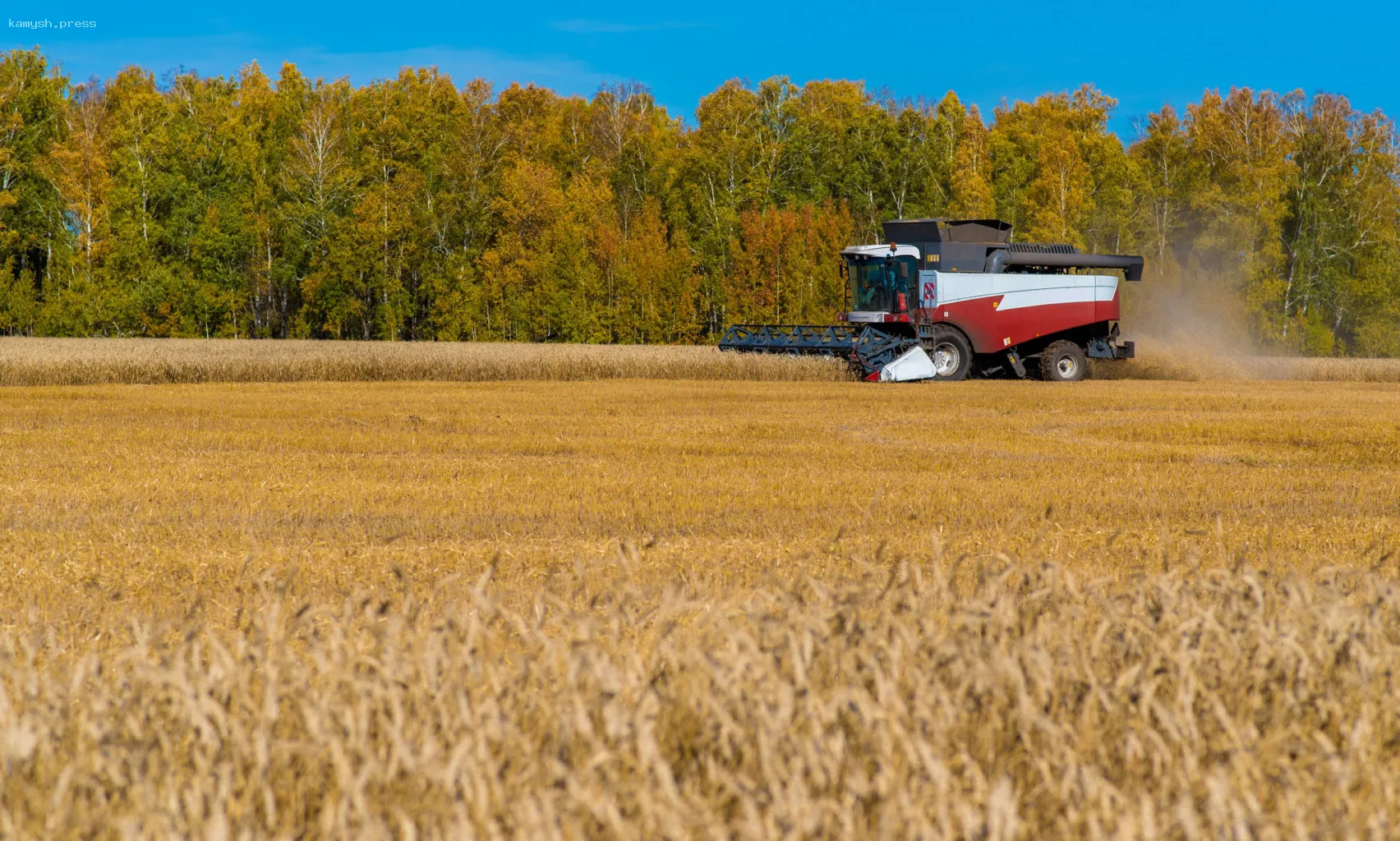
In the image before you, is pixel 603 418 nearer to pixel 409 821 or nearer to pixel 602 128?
pixel 409 821

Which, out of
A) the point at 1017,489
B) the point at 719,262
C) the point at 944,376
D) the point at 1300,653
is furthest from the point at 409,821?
the point at 719,262

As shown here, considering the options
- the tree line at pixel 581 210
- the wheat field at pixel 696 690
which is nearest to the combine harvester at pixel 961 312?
the wheat field at pixel 696 690

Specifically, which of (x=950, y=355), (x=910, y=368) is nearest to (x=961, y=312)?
(x=950, y=355)

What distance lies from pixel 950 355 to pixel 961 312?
0.85 meters

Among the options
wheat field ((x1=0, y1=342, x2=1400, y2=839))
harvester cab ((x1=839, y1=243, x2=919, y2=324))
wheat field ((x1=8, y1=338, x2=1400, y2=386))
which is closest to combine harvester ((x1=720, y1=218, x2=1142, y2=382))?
harvester cab ((x1=839, y1=243, x2=919, y2=324))

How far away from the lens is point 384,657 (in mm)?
3357

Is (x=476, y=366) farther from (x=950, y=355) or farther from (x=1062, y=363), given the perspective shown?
(x=1062, y=363)

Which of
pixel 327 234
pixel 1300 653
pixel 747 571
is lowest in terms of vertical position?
pixel 747 571

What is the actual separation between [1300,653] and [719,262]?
5710 cm

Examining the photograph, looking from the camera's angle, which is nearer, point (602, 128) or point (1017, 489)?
point (1017, 489)

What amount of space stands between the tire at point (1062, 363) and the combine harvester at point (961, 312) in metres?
0.02

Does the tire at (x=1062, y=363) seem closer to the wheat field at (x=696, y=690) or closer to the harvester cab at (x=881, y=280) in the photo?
the harvester cab at (x=881, y=280)

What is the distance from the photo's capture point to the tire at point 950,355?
88.1 feet

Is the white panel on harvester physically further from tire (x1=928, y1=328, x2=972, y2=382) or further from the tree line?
the tree line
